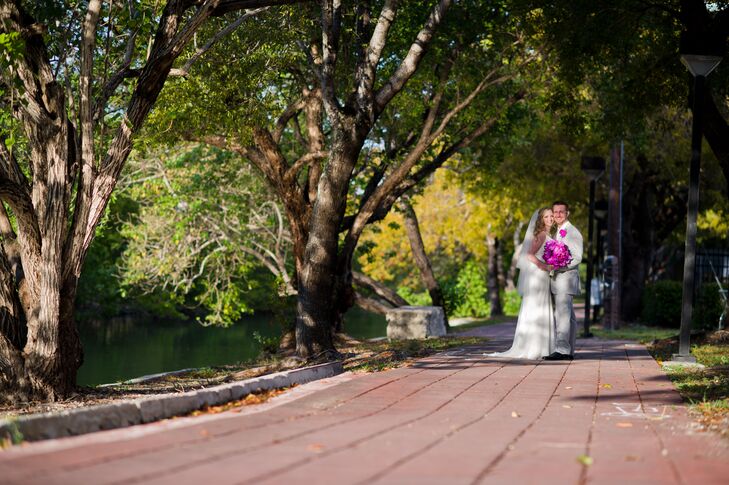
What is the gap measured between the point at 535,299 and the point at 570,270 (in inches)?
24.8

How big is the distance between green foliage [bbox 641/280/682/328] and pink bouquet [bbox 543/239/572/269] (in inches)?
647

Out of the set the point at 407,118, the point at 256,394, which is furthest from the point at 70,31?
the point at 407,118

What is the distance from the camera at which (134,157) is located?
2430cm

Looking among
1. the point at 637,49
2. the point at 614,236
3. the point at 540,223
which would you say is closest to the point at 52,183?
the point at 540,223

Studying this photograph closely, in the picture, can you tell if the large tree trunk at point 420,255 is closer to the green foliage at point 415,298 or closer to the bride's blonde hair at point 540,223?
the bride's blonde hair at point 540,223

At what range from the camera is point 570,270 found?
547 inches

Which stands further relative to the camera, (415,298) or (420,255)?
(415,298)

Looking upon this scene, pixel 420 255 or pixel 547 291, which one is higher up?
Result: pixel 420 255

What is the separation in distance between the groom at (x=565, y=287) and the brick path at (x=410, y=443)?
407 centimetres

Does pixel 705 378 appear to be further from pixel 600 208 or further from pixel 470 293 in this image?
pixel 470 293

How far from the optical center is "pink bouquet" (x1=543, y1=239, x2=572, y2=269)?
13742mm

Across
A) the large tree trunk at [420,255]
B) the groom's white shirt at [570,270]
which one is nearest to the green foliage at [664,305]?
the large tree trunk at [420,255]

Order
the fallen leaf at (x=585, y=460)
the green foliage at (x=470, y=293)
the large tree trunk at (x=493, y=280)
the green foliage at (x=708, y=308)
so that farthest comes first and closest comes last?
the green foliage at (x=470, y=293) → the large tree trunk at (x=493, y=280) → the green foliage at (x=708, y=308) → the fallen leaf at (x=585, y=460)

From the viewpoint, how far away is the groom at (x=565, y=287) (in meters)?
13.6
